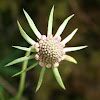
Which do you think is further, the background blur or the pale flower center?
the background blur

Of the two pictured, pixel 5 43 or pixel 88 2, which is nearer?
pixel 5 43

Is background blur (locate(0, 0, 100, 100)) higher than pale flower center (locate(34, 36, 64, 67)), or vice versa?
pale flower center (locate(34, 36, 64, 67))

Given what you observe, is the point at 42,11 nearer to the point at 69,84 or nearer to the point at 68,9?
the point at 68,9

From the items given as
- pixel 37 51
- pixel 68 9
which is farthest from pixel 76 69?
pixel 37 51

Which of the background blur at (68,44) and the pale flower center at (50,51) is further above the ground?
the pale flower center at (50,51)

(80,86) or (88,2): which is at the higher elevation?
(88,2)

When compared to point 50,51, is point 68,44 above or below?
below

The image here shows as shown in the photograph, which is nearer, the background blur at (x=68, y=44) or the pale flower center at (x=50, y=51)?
the pale flower center at (x=50, y=51)

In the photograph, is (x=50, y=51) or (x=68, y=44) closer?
(x=50, y=51)
